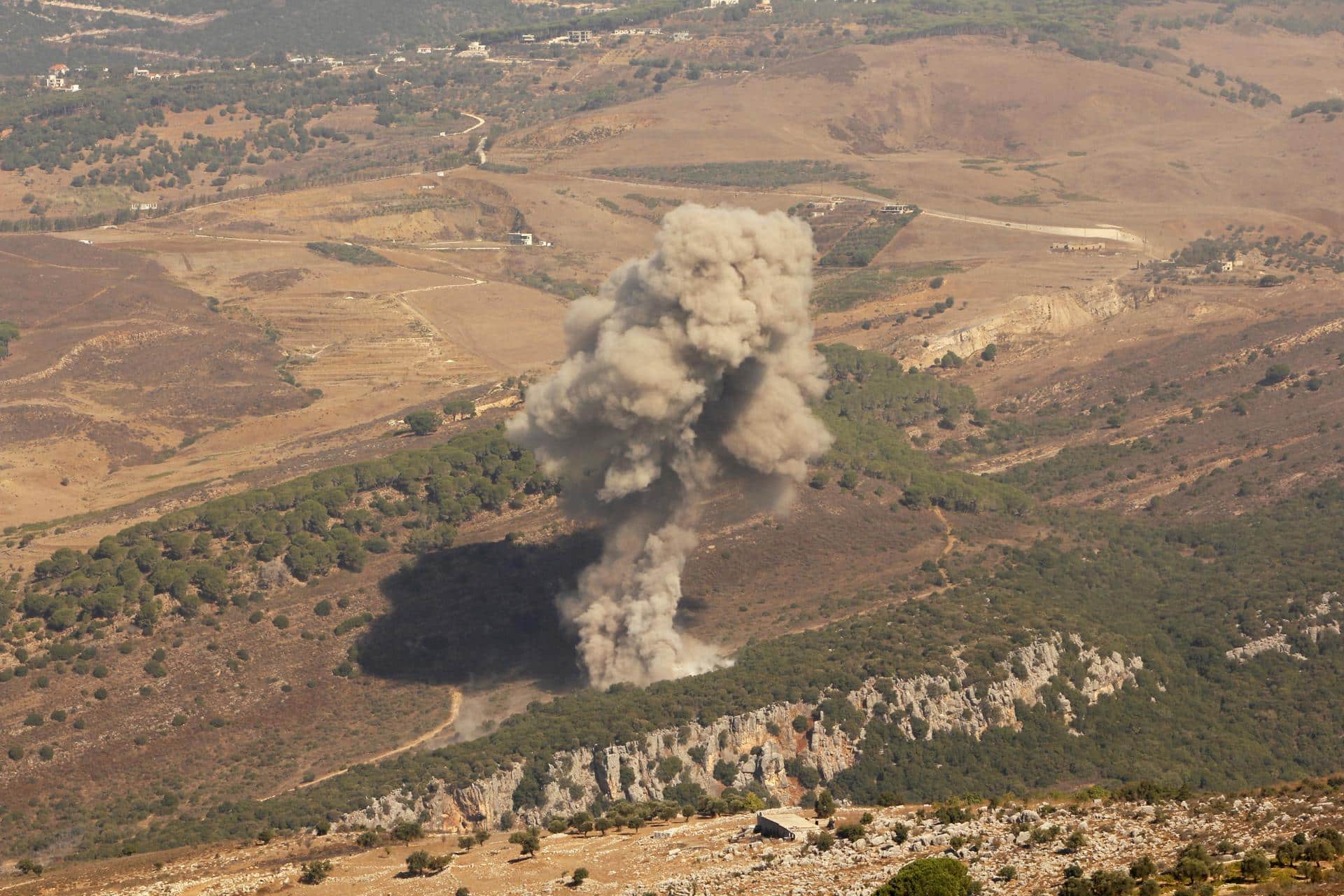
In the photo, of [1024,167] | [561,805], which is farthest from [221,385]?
[1024,167]

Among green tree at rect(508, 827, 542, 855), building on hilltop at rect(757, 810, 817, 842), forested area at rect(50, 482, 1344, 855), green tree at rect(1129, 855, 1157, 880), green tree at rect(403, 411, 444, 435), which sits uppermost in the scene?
green tree at rect(1129, 855, 1157, 880)

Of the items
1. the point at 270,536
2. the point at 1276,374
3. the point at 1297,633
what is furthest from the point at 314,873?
the point at 1276,374

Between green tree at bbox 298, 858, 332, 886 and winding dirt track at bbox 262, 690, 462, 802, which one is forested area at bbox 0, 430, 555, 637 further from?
green tree at bbox 298, 858, 332, 886

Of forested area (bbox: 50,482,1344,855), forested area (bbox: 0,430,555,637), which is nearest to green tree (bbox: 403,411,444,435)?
forested area (bbox: 0,430,555,637)

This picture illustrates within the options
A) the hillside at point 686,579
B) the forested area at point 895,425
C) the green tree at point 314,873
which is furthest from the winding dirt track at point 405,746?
the forested area at point 895,425

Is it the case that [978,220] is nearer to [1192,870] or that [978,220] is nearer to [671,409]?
[671,409]

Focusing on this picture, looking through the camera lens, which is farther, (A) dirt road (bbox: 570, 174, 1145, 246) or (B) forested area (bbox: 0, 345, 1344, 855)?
(A) dirt road (bbox: 570, 174, 1145, 246)
